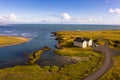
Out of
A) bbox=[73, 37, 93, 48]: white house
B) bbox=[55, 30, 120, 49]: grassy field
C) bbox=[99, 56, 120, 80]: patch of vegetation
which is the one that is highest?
bbox=[73, 37, 93, 48]: white house

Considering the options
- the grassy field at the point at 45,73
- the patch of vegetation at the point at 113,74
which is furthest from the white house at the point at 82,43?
the patch of vegetation at the point at 113,74

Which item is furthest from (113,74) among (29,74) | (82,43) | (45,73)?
(82,43)

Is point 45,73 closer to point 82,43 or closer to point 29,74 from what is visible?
point 29,74

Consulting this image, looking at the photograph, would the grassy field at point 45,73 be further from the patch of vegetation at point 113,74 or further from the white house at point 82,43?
the white house at point 82,43

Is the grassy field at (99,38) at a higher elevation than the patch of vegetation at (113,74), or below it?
higher

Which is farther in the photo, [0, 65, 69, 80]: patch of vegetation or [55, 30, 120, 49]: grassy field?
[55, 30, 120, 49]: grassy field

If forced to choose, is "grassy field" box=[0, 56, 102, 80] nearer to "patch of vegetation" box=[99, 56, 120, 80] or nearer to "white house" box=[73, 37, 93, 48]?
"patch of vegetation" box=[99, 56, 120, 80]

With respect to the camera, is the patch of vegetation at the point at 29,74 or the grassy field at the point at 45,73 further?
the grassy field at the point at 45,73

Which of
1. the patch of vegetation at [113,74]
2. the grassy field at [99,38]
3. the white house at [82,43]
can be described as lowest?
the patch of vegetation at [113,74]

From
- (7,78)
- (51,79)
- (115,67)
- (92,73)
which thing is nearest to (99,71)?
(92,73)

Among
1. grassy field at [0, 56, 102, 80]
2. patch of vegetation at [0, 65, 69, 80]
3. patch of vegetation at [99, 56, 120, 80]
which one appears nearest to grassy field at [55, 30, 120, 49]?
patch of vegetation at [99, 56, 120, 80]

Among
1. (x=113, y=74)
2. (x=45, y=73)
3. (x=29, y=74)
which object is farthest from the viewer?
(x=45, y=73)
